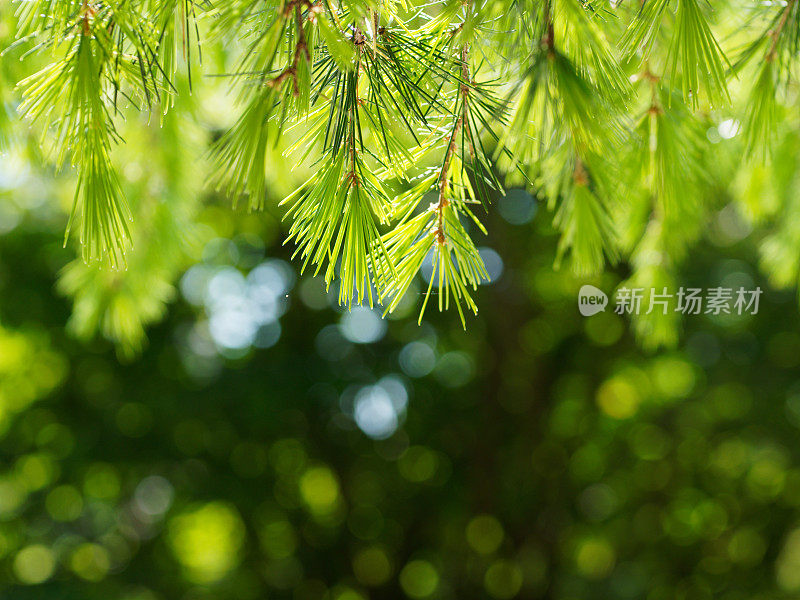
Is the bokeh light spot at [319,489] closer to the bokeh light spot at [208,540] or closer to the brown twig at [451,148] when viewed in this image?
the bokeh light spot at [208,540]

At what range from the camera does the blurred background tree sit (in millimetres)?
3012

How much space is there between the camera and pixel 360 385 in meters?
3.19

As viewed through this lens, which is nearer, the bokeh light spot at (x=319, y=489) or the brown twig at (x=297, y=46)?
the brown twig at (x=297, y=46)

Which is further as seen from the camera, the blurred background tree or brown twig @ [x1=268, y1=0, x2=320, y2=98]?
the blurred background tree

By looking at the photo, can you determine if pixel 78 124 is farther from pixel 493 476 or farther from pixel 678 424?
pixel 678 424

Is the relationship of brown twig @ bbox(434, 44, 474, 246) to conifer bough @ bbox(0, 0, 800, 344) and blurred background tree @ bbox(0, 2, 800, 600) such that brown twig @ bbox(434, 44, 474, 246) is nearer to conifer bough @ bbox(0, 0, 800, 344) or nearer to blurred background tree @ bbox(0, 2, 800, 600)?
conifer bough @ bbox(0, 0, 800, 344)
